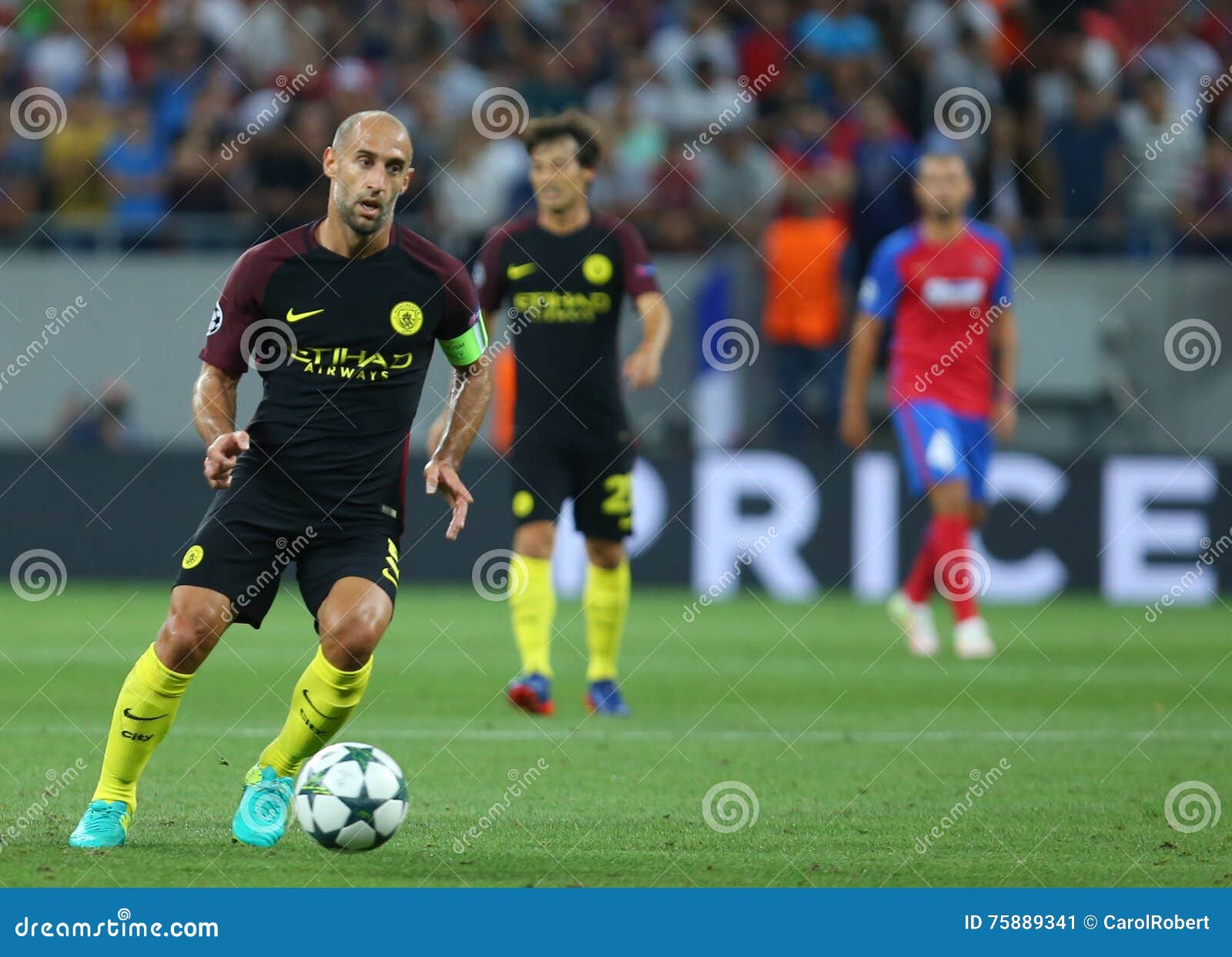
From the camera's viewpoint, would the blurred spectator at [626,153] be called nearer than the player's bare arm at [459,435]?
No

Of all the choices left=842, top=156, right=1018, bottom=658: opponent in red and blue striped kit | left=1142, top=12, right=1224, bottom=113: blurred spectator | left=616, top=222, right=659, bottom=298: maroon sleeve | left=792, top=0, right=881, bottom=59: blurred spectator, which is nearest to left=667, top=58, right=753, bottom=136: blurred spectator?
left=792, top=0, right=881, bottom=59: blurred spectator

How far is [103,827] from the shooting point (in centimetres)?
577

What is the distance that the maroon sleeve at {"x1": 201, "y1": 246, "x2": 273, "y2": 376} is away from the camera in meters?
5.95

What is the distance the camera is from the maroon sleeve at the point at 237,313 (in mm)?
5945

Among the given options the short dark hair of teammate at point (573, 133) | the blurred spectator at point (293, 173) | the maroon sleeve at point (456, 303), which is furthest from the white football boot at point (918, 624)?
the maroon sleeve at point (456, 303)

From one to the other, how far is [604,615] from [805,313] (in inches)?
273

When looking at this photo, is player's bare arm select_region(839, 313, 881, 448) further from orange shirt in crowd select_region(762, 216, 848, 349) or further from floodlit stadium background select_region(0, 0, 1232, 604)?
orange shirt in crowd select_region(762, 216, 848, 349)

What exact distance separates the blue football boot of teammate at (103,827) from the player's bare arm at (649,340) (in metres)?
3.95

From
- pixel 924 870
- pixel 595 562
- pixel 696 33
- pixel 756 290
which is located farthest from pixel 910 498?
pixel 924 870

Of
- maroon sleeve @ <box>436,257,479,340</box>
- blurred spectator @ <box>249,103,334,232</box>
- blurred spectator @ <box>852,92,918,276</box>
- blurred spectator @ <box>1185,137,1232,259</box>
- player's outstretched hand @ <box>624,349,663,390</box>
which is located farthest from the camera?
blurred spectator @ <box>1185,137,1232,259</box>

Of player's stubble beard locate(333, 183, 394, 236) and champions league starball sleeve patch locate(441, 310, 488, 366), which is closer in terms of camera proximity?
player's stubble beard locate(333, 183, 394, 236)

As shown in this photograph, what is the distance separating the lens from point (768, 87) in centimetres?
1755

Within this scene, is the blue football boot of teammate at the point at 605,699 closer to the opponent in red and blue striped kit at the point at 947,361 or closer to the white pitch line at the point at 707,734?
the white pitch line at the point at 707,734

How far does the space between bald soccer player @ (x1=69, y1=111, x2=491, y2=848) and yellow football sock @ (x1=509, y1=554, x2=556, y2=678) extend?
3157 mm
